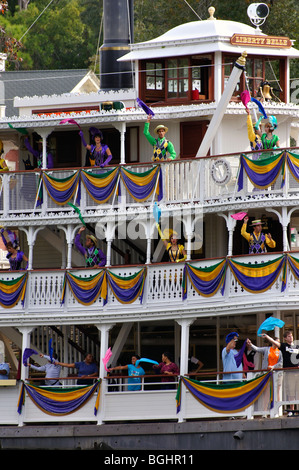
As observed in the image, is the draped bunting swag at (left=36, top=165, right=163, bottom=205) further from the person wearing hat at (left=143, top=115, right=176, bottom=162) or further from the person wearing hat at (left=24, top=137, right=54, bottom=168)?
the person wearing hat at (left=24, top=137, right=54, bottom=168)

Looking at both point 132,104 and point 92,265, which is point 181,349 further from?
point 132,104

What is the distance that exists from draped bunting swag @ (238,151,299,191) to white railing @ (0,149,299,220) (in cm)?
14

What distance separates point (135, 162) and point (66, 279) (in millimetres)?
3903

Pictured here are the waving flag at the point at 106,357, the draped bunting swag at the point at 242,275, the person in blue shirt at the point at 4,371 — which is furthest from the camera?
the person in blue shirt at the point at 4,371

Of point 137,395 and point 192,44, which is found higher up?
point 192,44

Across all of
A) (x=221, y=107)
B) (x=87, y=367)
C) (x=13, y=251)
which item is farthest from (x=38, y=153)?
(x=87, y=367)

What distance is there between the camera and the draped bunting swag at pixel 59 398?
112 ft

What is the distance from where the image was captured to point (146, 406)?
33.6 m

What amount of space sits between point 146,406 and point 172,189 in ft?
16.7

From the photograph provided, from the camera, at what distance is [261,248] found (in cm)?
3381

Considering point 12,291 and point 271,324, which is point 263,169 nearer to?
point 271,324

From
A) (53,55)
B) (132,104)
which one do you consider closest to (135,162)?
(132,104)

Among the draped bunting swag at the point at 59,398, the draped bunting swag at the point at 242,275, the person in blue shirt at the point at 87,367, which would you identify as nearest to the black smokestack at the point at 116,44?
the draped bunting swag at the point at 242,275

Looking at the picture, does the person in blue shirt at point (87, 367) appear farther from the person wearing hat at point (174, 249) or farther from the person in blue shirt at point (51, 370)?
the person wearing hat at point (174, 249)
